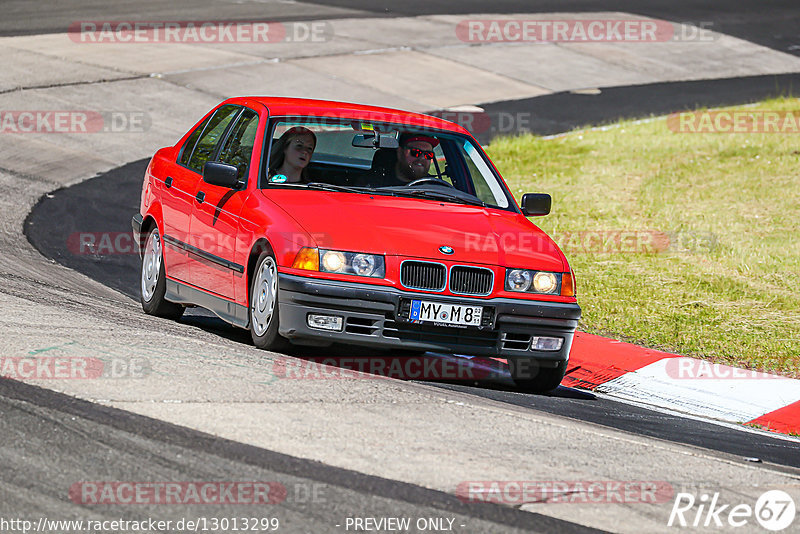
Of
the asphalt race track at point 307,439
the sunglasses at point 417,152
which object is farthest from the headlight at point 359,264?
the sunglasses at point 417,152

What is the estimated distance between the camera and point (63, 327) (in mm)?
7242

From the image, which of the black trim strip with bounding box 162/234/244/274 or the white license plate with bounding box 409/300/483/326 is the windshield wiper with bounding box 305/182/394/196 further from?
the white license plate with bounding box 409/300/483/326

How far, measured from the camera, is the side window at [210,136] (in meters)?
9.13

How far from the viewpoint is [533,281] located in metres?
7.58

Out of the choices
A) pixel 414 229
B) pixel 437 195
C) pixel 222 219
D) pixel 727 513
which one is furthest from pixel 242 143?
pixel 727 513

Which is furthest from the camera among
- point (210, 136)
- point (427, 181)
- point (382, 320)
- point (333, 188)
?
point (210, 136)

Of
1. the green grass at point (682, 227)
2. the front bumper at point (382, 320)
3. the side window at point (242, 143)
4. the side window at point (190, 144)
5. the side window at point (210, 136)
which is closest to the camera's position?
the front bumper at point (382, 320)

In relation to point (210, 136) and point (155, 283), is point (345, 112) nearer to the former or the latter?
point (210, 136)

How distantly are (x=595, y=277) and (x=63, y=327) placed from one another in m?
6.06

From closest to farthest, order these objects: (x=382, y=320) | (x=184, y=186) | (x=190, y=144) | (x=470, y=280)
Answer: (x=382, y=320) < (x=470, y=280) < (x=184, y=186) < (x=190, y=144)

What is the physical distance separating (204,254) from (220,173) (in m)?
0.68

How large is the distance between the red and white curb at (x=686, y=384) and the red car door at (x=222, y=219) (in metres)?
2.63

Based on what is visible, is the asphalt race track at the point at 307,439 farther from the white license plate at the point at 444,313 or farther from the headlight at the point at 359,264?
the headlight at the point at 359,264

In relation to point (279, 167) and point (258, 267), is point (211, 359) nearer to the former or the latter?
point (258, 267)
